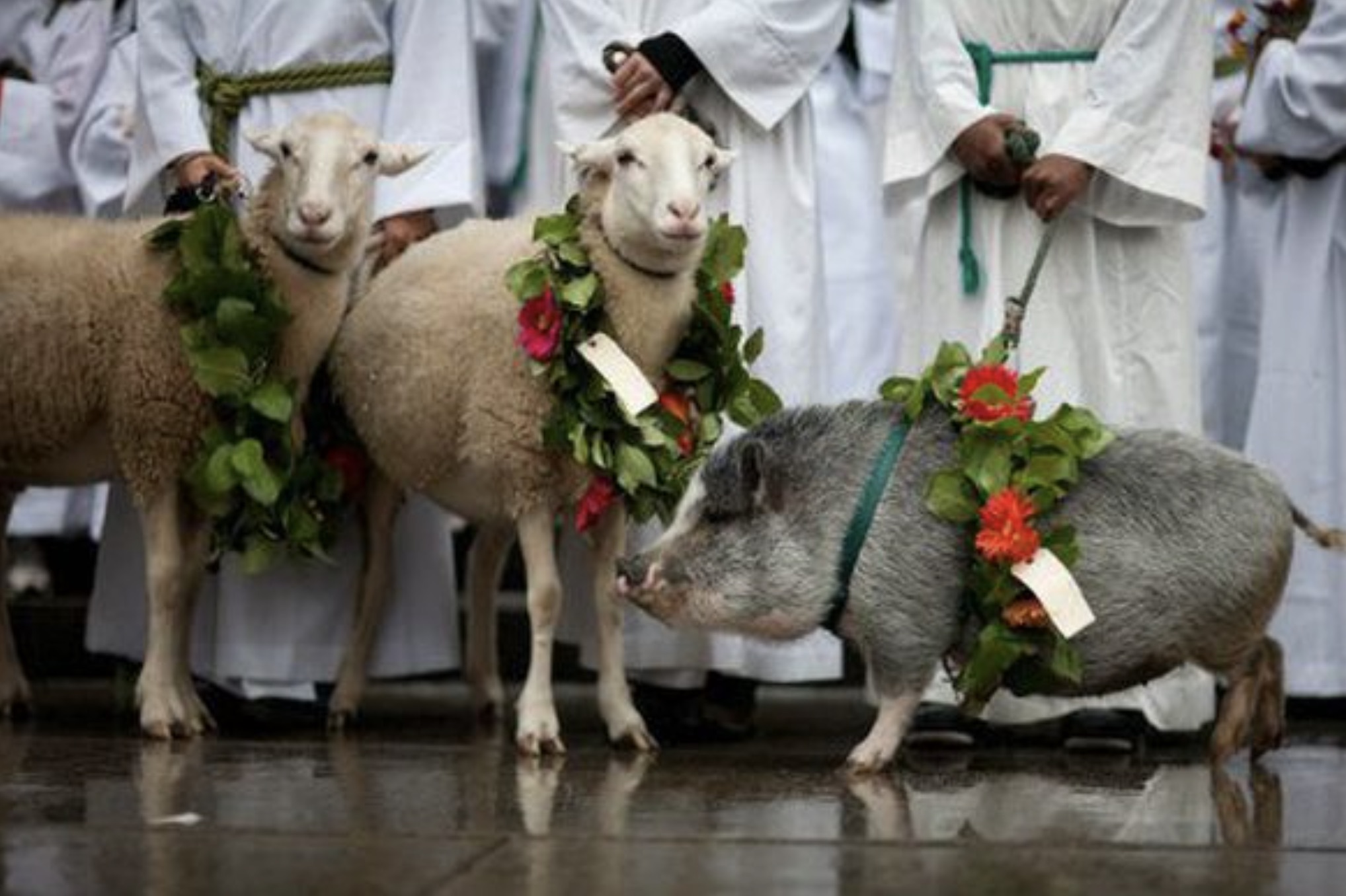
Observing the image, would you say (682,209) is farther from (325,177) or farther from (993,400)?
(325,177)

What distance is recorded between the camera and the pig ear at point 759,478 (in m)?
6.48

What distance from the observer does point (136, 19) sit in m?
8.70

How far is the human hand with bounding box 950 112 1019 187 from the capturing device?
7273 mm

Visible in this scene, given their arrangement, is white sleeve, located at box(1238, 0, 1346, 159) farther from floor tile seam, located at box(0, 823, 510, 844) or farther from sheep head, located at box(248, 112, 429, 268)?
floor tile seam, located at box(0, 823, 510, 844)

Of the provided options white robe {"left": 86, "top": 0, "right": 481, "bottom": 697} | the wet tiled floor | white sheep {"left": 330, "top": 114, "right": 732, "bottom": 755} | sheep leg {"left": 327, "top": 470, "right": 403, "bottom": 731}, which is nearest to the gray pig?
the wet tiled floor

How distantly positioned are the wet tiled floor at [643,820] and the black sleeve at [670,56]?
1764 mm

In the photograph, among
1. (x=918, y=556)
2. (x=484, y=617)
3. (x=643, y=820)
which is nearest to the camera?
(x=643, y=820)

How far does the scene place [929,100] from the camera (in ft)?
24.3

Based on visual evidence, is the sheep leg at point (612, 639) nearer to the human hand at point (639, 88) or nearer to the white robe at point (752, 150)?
the white robe at point (752, 150)

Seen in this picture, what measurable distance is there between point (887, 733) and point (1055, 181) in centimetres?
156

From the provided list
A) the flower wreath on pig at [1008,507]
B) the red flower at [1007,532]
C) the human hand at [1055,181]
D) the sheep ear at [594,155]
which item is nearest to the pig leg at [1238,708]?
the flower wreath on pig at [1008,507]

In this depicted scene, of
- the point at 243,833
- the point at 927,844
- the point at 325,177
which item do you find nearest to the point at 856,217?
the point at 325,177

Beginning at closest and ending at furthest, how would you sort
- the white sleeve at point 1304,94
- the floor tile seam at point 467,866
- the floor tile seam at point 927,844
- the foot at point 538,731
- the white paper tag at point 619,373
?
the floor tile seam at point 467,866, the floor tile seam at point 927,844, the white paper tag at point 619,373, the foot at point 538,731, the white sleeve at point 1304,94

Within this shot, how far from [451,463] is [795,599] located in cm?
131
